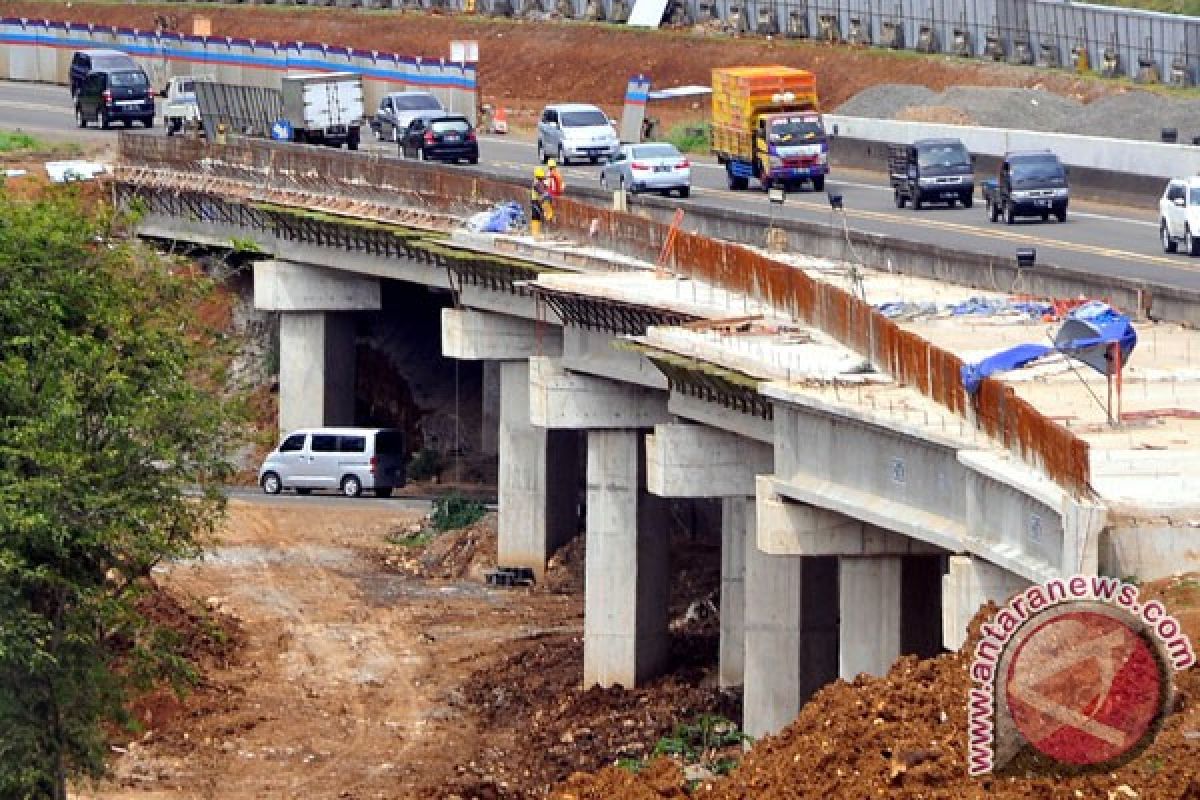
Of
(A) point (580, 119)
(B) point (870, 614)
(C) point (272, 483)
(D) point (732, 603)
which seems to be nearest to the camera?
(B) point (870, 614)

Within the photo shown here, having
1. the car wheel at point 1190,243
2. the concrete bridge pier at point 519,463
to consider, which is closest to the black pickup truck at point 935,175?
the car wheel at point 1190,243

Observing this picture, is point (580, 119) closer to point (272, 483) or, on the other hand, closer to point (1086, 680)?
point (272, 483)

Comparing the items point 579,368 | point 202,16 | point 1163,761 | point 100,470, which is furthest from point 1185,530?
point 202,16

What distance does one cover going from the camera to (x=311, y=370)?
67.9 metres

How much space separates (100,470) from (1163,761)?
15.3m

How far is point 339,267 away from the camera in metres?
65.1

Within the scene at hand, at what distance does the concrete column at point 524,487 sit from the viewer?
186 feet

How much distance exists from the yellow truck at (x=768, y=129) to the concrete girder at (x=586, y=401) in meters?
22.1

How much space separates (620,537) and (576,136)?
33.0 m

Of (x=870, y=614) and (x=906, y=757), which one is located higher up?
(x=906, y=757)

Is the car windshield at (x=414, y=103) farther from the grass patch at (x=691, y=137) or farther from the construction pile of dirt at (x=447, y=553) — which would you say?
the construction pile of dirt at (x=447, y=553)

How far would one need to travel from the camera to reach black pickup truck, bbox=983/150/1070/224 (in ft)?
207

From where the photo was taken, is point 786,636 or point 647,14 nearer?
point 786,636

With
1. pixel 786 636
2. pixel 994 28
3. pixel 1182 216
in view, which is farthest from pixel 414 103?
pixel 786 636
